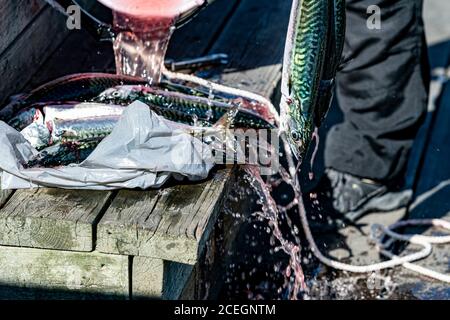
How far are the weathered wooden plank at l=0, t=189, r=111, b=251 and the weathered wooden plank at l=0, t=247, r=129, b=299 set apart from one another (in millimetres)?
71

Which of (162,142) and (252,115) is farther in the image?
(252,115)

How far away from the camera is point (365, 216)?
506 centimetres

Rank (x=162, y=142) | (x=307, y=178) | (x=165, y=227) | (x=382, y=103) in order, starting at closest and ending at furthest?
1. (x=165, y=227)
2. (x=162, y=142)
3. (x=382, y=103)
4. (x=307, y=178)

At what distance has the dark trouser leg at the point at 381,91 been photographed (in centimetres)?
462

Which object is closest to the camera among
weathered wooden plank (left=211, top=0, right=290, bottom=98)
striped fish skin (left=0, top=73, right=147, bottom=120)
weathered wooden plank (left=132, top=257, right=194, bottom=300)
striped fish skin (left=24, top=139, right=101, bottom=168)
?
weathered wooden plank (left=132, top=257, right=194, bottom=300)

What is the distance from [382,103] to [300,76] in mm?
1324

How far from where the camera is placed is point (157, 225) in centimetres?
314

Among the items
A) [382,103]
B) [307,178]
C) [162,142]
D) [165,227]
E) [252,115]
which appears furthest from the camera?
[307,178]

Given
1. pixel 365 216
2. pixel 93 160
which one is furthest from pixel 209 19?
pixel 93 160

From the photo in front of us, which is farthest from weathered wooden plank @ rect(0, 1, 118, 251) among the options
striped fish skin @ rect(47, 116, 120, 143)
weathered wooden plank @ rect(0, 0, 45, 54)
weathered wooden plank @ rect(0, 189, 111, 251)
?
weathered wooden plank @ rect(0, 0, 45, 54)

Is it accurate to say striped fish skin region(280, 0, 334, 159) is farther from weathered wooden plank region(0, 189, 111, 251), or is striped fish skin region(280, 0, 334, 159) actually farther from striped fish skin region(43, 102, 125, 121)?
weathered wooden plank region(0, 189, 111, 251)

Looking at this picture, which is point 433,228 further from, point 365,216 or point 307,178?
point 307,178

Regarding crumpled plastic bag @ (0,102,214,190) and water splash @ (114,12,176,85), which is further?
water splash @ (114,12,176,85)

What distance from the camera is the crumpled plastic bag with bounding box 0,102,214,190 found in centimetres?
329
